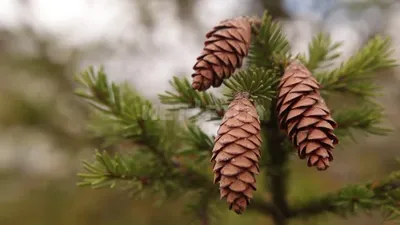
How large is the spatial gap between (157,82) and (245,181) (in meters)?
2.28

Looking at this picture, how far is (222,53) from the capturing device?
1.34 ft

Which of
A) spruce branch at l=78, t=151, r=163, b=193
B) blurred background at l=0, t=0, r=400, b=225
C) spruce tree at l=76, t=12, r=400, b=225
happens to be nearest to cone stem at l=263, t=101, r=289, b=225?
spruce tree at l=76, t=12, r=400, b=225

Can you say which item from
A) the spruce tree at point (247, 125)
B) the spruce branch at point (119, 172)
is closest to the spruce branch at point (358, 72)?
the spruce tree at point (247, 125)

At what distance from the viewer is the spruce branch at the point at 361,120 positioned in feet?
1.55

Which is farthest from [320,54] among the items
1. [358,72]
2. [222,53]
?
[222,53]

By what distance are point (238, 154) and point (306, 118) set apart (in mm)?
74

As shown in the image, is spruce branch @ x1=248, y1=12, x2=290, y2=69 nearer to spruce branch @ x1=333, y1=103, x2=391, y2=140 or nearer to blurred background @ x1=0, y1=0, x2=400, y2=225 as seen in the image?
spruce branch @ x1=333, y1=103, x2=391, y2=140

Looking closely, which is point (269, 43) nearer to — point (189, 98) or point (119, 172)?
point (189, 98)

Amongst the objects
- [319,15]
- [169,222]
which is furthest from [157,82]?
[169,222]

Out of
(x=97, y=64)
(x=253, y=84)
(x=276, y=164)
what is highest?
(x=97, y=64)

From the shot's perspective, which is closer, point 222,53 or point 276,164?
point 222,53

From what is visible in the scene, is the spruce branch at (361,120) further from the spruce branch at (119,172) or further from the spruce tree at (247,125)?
the spruce branch at (119,172)

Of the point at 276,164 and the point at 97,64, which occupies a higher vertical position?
the point at 97,64

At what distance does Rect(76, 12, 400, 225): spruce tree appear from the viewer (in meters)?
0.36
